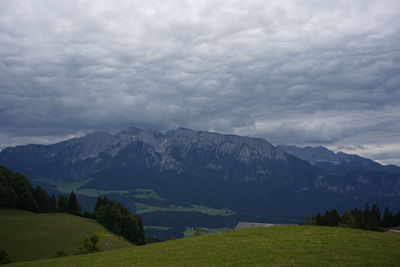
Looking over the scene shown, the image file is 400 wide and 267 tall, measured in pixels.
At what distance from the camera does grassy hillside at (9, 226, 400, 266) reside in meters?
28.0

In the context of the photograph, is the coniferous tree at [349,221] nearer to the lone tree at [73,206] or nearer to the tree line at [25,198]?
the tree line at [25,198]

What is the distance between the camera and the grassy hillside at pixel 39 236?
69375 millimetres

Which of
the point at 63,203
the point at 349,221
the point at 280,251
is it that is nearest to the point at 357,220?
the point at 349,221

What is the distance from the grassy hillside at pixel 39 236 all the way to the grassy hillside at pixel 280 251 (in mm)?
36218

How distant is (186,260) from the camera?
32.5 m

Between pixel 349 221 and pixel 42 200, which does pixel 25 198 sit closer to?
pixel 42 200

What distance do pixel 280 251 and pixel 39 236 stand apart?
68.6m

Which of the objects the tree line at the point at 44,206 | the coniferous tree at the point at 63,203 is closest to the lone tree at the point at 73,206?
the coniferous tree at the point at 63,203

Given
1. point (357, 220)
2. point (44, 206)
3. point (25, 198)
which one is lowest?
point (357, 220)

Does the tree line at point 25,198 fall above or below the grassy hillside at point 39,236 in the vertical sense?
above

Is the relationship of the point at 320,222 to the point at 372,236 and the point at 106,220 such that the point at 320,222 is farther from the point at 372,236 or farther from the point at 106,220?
the point at 372,236

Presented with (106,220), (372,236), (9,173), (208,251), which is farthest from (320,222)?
(9,173)

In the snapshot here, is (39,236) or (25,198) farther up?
(25,198)

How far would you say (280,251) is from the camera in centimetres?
3212
